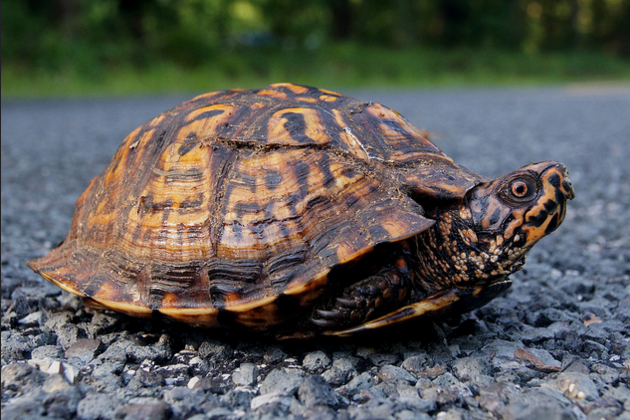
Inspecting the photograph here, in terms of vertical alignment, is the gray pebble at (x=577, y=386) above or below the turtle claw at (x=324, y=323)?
below

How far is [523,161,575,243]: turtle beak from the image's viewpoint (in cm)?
174

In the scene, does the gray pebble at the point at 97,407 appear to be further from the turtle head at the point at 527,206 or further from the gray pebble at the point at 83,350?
the turtle head at the point at 527,206

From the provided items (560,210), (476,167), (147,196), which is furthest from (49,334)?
(476,167)

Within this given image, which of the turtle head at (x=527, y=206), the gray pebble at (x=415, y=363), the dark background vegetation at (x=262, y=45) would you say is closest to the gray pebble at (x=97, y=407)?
the gray pebble at (x=415, y=363)

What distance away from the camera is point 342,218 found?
1.81 meters

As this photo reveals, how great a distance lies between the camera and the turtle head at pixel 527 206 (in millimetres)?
1738

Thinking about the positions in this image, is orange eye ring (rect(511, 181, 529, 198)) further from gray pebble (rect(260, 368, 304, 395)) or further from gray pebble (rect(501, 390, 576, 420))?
gray pebble (rect(260, 368, 304, 395))

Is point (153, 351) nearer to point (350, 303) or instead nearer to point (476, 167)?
point (350, 303)

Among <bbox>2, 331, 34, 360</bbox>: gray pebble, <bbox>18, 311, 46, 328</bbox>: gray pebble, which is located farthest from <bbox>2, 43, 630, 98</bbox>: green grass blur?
<bbox>2, 331, 34, 360</bbox>: gray pebble

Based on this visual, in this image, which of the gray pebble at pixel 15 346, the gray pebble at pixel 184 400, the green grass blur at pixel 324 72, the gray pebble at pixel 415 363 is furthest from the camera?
the green grass blur at pixel 324 72

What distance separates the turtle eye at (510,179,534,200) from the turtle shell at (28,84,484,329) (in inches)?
5.9

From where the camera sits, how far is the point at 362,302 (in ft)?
5.62

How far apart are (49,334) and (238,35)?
20.8 metres

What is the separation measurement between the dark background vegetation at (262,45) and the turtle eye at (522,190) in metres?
11.2
